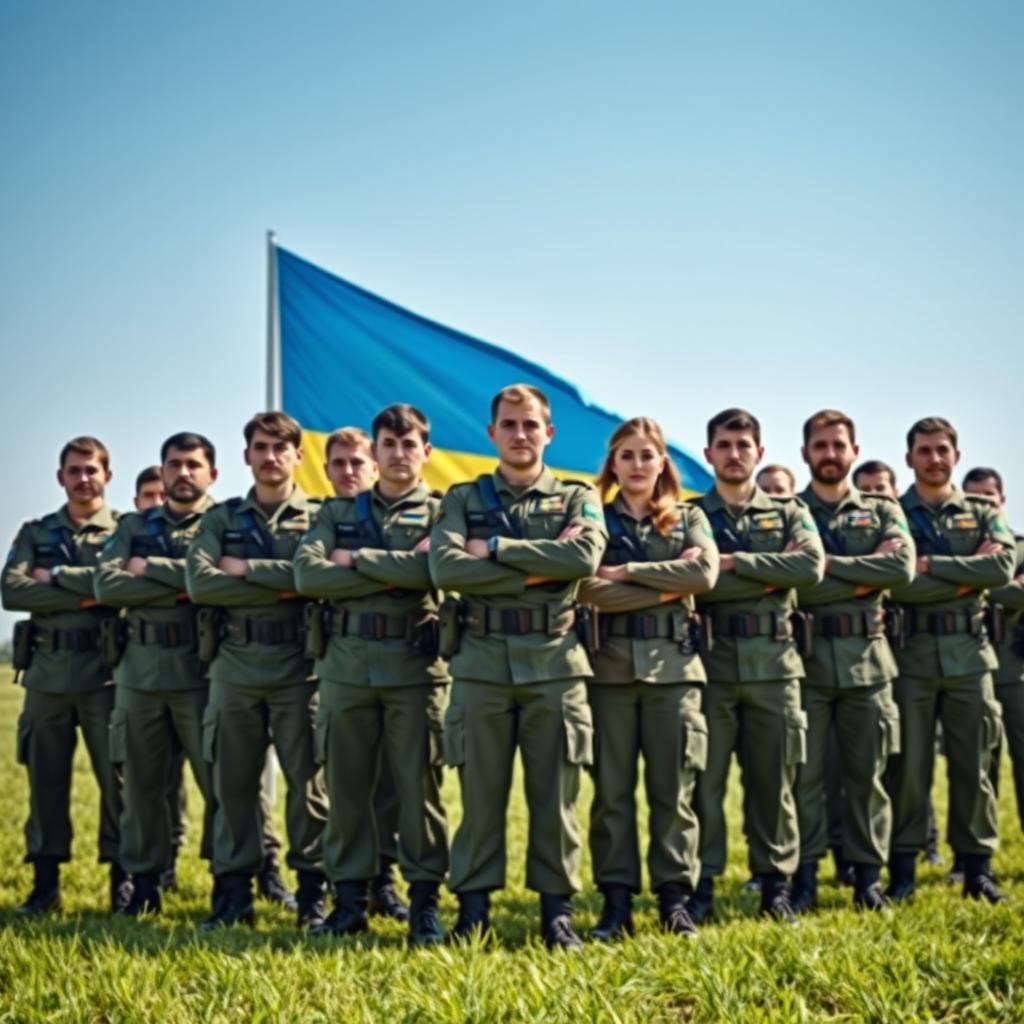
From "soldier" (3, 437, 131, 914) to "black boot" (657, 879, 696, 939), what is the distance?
3.52 metres

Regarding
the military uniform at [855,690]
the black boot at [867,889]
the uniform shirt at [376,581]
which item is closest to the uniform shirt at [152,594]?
the uniform shirt at [376,581]

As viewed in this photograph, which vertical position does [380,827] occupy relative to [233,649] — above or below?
below

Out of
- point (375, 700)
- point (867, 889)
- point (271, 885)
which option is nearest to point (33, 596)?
point (271, 885)

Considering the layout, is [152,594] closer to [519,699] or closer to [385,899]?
[385,899]

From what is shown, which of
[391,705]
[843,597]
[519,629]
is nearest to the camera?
[519,629]

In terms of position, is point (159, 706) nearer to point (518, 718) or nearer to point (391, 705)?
point (391, 705)

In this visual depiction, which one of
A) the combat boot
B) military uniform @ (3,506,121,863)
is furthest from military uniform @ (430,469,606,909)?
military uniform @ (3,506,121,863)

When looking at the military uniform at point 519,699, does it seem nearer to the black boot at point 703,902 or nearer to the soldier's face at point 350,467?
the black boot at point 703,902

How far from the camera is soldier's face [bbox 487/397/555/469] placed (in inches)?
248

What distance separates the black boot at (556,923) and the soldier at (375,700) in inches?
25.0

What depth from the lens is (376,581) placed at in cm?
632

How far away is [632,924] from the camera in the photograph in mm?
6266

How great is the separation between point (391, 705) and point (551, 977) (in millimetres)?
1907

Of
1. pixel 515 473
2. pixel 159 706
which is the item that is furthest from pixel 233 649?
pixel 515 473
